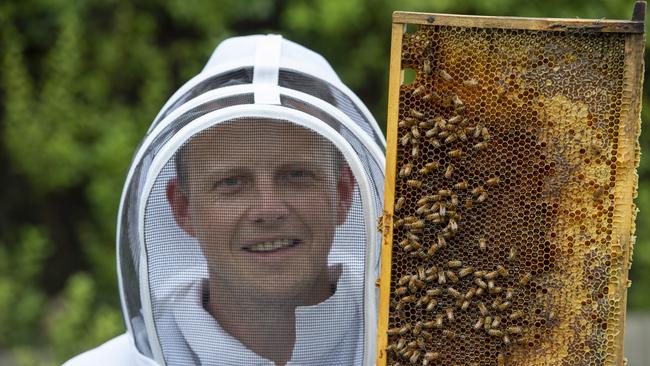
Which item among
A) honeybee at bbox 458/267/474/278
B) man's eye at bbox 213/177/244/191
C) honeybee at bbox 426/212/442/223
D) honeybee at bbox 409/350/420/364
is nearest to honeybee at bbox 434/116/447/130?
honeybee at bbox 426/212/442/223

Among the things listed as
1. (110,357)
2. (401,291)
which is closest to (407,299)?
(401,291)

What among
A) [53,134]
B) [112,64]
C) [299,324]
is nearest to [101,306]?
[53,134]

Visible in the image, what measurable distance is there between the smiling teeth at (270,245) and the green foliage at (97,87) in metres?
3.91

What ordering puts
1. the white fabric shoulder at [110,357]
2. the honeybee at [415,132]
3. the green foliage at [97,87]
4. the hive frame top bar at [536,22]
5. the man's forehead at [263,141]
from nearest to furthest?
the hive frame top bar at [536,22] → the honeybee at [415,132] → the man's forehead at [263,141] → the white fabric shoulder at [110,357] → the green foliage at [97,87]

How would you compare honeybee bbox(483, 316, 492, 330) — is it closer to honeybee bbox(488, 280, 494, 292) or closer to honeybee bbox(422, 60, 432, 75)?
honeybee bbox(488, 280, 494, 292)

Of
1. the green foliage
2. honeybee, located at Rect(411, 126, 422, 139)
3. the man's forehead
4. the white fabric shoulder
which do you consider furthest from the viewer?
the green foliage

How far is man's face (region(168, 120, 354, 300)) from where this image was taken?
290 cm

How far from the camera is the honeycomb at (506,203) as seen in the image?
2.44 meters

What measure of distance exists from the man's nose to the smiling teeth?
6cm

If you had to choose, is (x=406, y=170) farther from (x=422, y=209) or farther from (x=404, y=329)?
(x=404, y=329)

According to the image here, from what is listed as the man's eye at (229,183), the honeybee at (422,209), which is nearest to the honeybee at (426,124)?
the honeybee at (422,209)

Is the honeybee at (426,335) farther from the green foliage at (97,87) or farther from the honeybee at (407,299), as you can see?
the green foliage at (97,87)

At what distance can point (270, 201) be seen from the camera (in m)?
2.90

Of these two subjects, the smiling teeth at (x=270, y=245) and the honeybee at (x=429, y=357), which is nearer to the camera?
the honeybee at (x=429, y=357)
